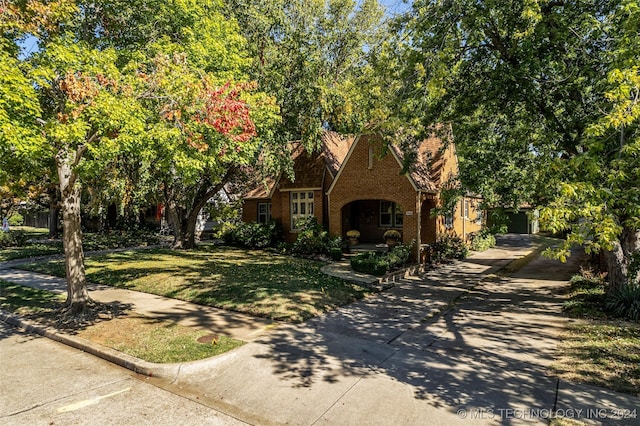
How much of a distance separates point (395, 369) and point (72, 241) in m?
7.62

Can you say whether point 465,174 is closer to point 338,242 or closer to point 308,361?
point 338,242

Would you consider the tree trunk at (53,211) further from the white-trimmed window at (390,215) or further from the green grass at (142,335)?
the white-trimmed window at (390,215)

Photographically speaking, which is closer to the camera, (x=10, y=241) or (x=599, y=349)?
(x=599, y=349)

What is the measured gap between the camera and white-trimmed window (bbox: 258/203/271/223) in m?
25.2

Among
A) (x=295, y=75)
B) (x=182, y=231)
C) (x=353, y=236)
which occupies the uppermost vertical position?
(x=295, y=75)

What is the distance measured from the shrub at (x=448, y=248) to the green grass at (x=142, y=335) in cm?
1268

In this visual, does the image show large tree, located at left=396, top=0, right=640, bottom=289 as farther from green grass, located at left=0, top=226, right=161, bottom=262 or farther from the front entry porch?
green grass, located at left=0, top=226, right=161, bottom=262

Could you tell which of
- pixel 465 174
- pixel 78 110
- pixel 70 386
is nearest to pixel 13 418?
pixel 70 386

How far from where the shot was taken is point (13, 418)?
4.89 m

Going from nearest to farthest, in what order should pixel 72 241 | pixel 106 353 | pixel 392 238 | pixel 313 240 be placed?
pixel 106 353 → pixel 72 241 → pixel 392 238 → pixel 313 240

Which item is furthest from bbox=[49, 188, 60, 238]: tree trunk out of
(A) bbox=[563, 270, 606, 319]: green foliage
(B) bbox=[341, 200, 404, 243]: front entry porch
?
(A) bbox=[563, 270, 606, 319]: green foliage

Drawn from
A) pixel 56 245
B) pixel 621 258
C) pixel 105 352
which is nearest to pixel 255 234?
pixel 56 245

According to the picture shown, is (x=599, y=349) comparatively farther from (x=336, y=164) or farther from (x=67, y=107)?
(x=336, y=164)

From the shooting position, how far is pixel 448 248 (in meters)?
18.9
